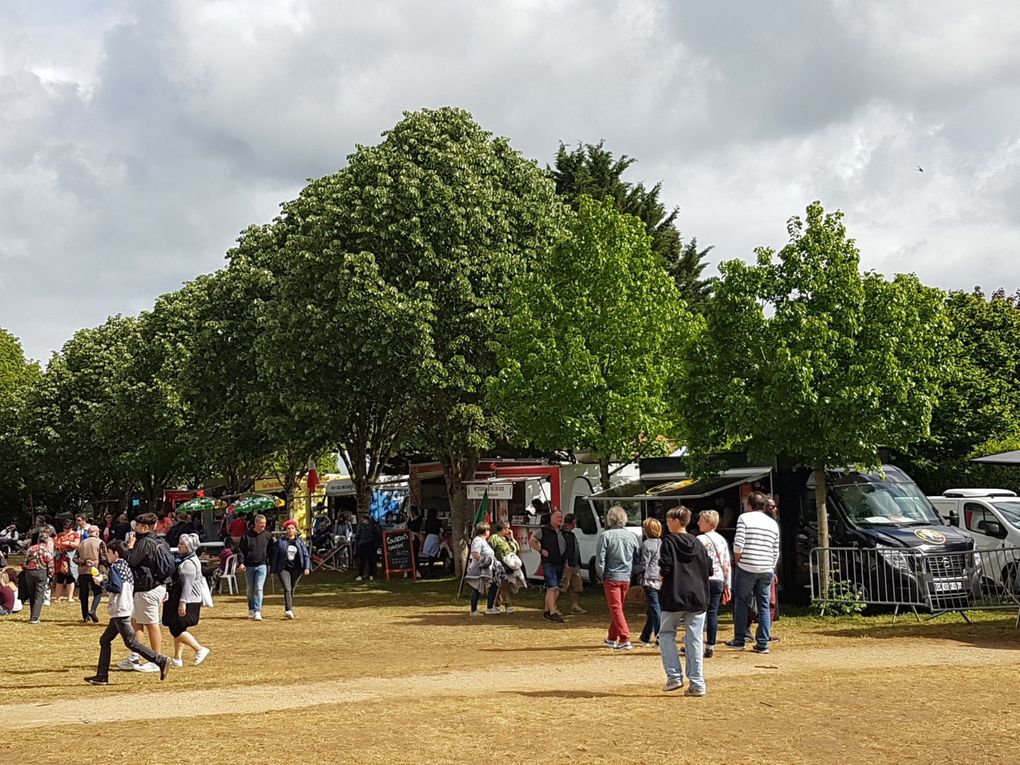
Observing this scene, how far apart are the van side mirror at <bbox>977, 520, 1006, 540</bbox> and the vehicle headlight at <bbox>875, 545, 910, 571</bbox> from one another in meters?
3.21

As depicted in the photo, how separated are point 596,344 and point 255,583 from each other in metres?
9.45

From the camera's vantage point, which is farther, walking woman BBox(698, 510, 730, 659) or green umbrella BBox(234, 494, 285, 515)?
green umbrella BBox(234, 494, 285, 515)

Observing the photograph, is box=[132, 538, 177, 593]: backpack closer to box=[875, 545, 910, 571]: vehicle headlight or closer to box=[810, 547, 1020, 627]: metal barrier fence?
box=[810, 547, 1020, 627]: metal barrier fence

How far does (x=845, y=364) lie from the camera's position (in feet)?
63.0

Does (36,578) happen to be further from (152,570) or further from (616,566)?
(616,566)

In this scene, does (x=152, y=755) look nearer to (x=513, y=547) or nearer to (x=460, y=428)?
(x=513, y=547)

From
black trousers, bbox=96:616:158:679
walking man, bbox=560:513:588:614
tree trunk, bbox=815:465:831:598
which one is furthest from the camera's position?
walking man, bbox=560:513:588:614

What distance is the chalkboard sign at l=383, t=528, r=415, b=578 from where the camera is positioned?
101ft

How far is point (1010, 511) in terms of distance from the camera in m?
20.8

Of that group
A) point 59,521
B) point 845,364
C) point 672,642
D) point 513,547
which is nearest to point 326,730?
point 672,642

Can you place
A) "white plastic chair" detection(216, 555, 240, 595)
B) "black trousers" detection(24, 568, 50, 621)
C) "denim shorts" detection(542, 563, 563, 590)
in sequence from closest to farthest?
"denim shorts" detection(542, 563, 563, 590) → "black trousers" detection(24, 568, 50, 621) → "white plastic chair" detection(216, 555, 240, 595)

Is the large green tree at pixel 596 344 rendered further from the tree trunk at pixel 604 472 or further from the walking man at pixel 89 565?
the walking man at pixel 89 565

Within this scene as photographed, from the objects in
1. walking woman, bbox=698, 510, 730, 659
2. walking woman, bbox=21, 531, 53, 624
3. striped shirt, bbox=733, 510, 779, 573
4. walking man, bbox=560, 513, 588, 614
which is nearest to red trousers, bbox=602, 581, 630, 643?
walking woman, bbox=698, 510, 730, 659

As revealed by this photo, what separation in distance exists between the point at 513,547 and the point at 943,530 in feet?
23.4
